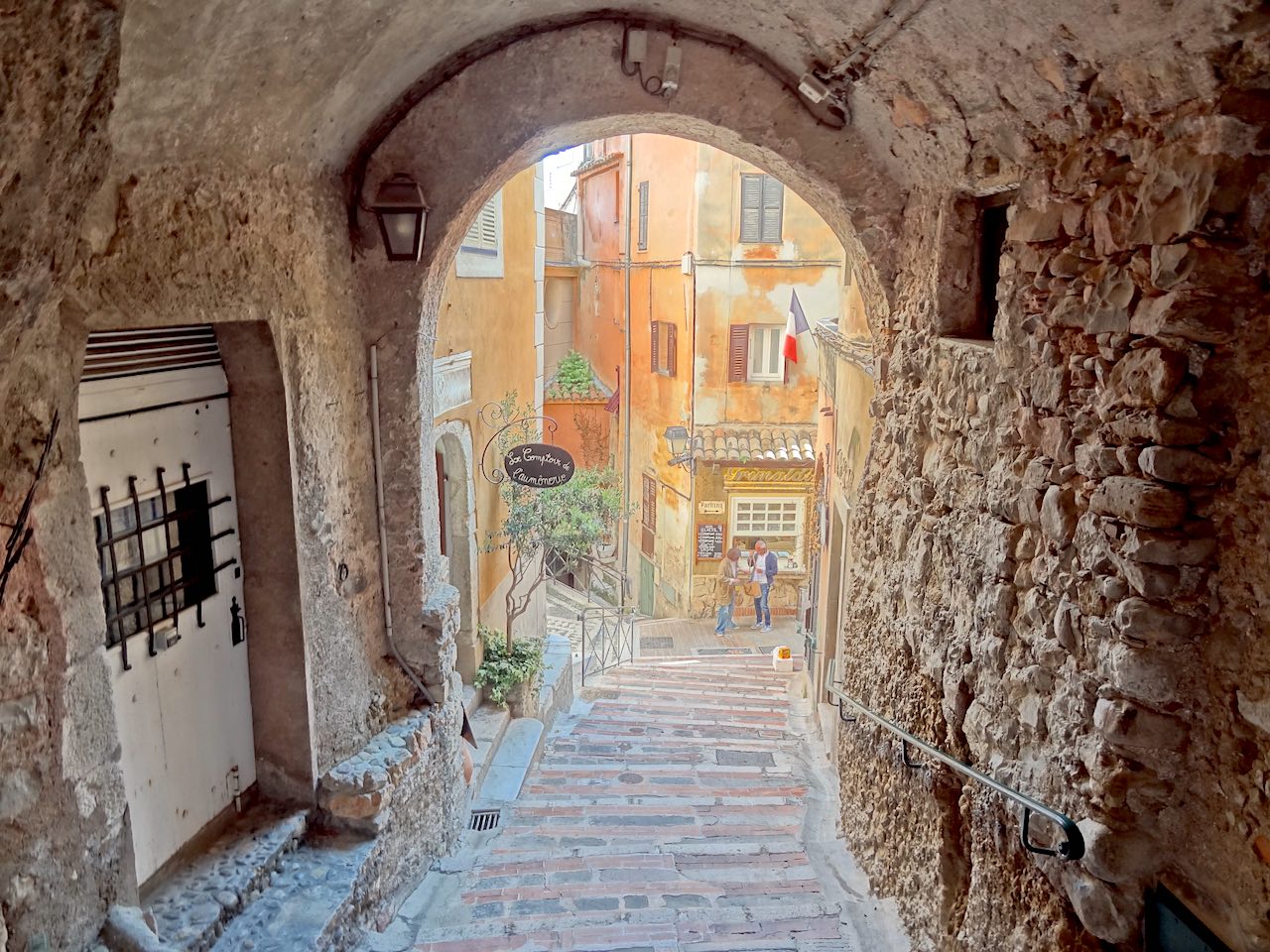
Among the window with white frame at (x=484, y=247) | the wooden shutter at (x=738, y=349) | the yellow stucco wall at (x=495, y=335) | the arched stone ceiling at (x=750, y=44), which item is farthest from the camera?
the wooden shutter at (x=738, y=349)

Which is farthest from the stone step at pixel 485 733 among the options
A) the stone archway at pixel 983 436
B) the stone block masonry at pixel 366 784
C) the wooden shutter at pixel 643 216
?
the wooden shutter at pixel 643 216

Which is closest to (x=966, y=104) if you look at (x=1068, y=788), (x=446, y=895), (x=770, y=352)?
(x=1068, y=788)

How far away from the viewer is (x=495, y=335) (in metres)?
8.92

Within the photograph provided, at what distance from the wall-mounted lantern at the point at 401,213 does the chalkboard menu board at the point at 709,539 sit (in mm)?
14102

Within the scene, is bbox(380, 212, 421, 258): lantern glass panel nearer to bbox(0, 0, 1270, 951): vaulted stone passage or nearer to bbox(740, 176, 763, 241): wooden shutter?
bbox(0, 0, 1270, 951): vaulted stone passage

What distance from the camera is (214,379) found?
150 inches

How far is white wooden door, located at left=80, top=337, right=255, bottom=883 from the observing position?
331cm

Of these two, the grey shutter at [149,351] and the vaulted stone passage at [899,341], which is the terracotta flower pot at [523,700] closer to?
the vaulted stone passage at [899,341]

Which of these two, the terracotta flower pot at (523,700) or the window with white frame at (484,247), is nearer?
the window with white frame at (484,247)

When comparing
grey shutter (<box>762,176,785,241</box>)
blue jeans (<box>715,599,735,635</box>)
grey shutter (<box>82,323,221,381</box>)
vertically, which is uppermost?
grey shutter (<box>762,176,785,241</box>)

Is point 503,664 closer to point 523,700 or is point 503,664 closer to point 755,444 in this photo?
point 523,700

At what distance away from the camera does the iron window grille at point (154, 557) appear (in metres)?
3.29

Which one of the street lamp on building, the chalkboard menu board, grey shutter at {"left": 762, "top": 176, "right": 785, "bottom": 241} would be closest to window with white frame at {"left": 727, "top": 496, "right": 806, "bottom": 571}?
the chalkboard menu board

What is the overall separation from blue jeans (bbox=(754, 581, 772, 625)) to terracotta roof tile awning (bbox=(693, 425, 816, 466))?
251 centimetres
